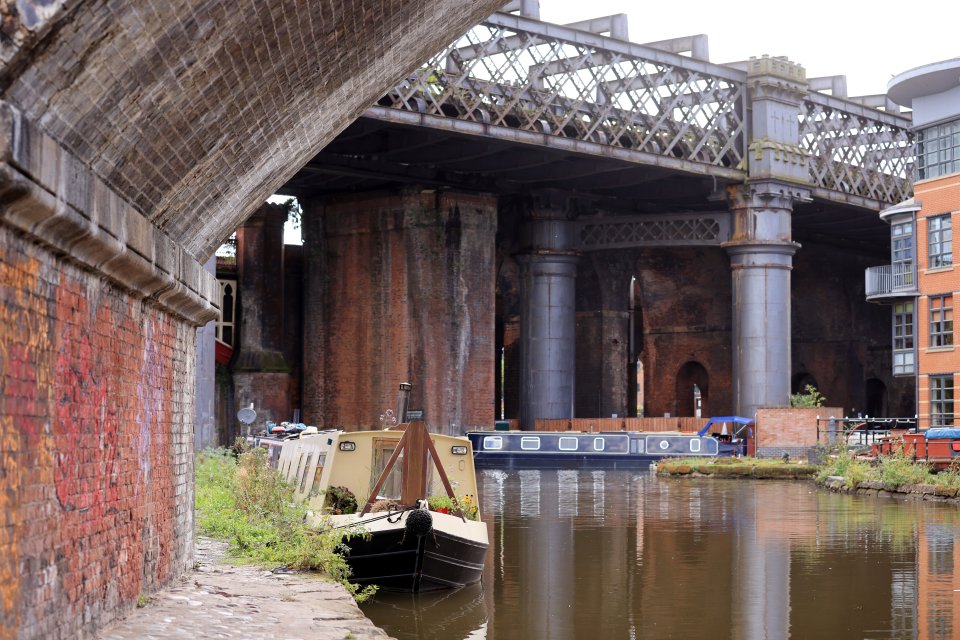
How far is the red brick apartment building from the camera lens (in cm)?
3875

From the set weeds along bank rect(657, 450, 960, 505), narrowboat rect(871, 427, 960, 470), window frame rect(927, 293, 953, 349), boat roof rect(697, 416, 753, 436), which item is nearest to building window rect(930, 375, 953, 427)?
window frame rect(927, 293, 953, 349)

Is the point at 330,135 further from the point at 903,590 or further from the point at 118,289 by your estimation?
the point at 903,590

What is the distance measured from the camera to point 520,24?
37.6m

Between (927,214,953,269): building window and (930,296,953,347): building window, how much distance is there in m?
1.06

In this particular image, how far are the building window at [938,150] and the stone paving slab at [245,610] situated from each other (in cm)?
3135

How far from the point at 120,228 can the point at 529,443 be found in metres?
34.5

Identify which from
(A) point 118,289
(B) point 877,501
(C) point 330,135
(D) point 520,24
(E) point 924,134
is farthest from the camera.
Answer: (E) point 924,134

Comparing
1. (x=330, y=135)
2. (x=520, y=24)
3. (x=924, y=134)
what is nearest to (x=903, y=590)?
(x=330, y=135)

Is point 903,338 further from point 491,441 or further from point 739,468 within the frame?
point 491,441

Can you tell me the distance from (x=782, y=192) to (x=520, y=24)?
11.0 meters

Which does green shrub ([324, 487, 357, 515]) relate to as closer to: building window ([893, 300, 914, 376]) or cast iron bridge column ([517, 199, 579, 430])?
cast iron bridge column ([517, 199, 579, 430])

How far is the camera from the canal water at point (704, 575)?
1323cm

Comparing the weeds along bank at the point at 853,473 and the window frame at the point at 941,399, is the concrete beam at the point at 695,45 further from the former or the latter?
the weeds along bank at the point at 853,473

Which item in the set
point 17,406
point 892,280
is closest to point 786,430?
point 892,280
